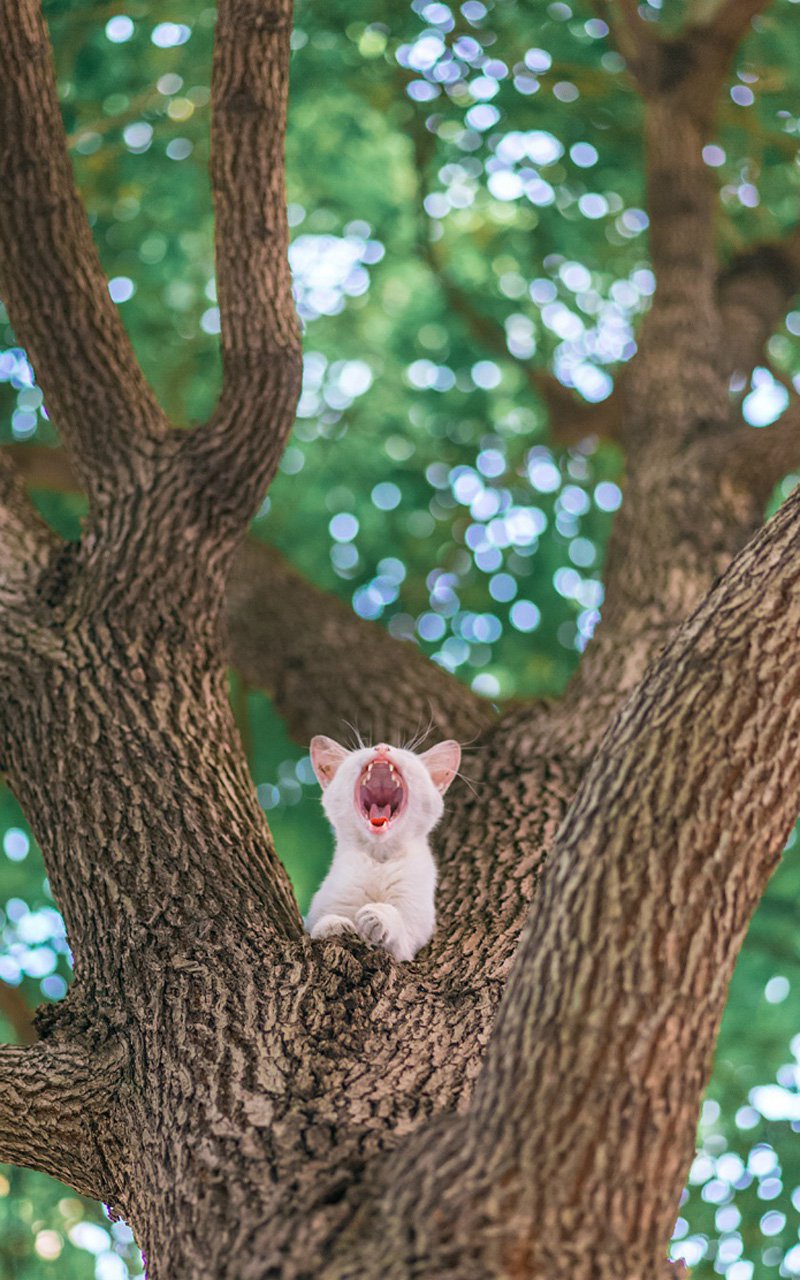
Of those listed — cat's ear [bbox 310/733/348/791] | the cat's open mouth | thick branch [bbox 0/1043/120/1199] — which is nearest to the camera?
thick branch [bbox 0/1043/120/1199]

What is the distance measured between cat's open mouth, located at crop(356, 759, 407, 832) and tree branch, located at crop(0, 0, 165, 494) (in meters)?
1.55

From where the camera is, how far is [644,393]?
6.76 metres

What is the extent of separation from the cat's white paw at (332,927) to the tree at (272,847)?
94mm

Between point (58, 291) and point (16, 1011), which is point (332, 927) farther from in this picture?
point (16, 1011)

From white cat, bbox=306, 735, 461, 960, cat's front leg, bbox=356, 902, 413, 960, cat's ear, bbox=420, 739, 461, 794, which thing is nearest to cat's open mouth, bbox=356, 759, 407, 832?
white cat, bbox=306, 735, 461, 960

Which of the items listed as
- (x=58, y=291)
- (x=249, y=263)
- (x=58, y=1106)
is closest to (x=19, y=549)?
(x=58, y=291)

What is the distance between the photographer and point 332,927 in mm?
3611

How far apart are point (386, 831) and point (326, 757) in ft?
1.89

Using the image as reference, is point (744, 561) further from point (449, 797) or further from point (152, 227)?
point (152, 227)

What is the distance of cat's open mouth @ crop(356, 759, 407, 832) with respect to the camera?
14.0ft

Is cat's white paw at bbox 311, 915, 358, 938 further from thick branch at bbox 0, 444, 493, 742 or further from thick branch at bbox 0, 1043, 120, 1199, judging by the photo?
thick branch at bbox 0, 444, 493, 742

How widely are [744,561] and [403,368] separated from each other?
6407 mm

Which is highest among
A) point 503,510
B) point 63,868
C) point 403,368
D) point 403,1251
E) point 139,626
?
point 403,368

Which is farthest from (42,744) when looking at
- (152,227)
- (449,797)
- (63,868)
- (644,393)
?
(152,227)
